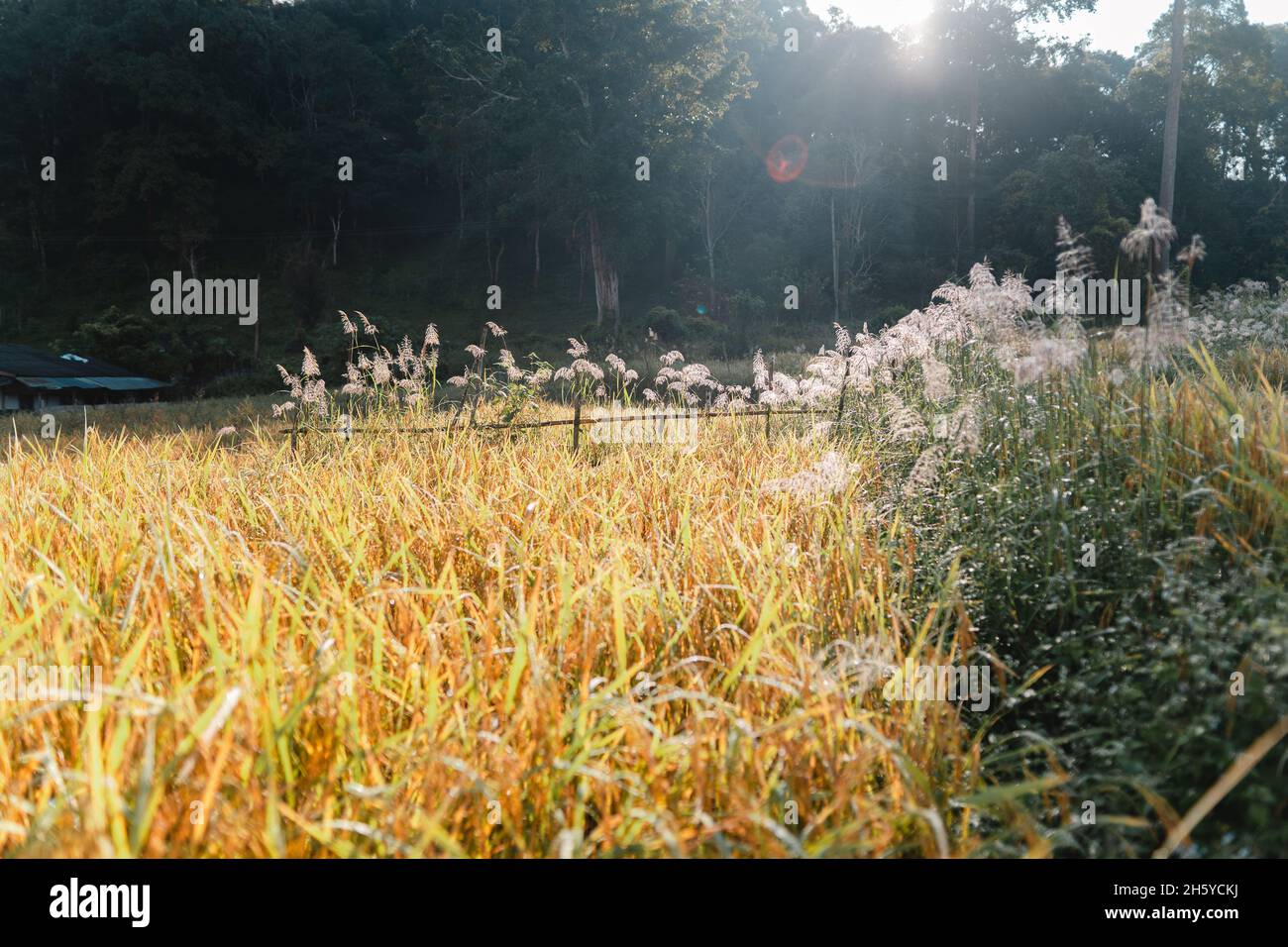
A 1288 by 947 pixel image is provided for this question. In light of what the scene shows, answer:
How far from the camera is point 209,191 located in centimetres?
3756

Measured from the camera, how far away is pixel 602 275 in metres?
29.5

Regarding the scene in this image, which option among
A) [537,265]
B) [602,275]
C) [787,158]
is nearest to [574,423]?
[602,275]

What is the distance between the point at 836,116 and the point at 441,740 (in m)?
36.1

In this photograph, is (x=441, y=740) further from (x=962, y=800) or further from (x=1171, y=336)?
(x=1171, y=336)

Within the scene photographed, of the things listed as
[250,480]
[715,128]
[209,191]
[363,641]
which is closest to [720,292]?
[715,128]

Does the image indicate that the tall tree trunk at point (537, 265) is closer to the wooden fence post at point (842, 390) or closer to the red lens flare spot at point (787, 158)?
the red lens flare spot at point (787, 158)

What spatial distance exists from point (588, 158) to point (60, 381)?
53.4ft

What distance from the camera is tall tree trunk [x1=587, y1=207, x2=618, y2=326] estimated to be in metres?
28.8

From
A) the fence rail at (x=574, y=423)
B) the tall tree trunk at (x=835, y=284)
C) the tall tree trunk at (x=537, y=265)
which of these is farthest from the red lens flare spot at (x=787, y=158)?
the fence rail at (x=574, y=423)

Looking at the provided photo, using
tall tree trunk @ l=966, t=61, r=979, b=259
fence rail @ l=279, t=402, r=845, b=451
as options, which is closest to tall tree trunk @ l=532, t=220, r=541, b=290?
tall tree trunk @ l=966, t=61, r=979, b=259

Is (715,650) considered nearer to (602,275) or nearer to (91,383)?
(91,383)

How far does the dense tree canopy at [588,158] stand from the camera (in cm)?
2645

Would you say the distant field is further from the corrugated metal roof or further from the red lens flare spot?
the red lens flare spot

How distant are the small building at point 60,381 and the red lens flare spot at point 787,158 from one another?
2473 cm
